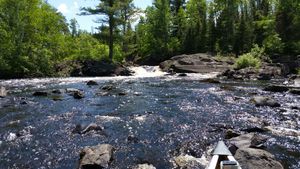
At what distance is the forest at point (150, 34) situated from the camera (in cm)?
4025

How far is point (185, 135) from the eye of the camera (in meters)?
13.9

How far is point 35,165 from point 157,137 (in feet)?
16.1

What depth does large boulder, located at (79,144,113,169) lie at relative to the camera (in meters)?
10.4

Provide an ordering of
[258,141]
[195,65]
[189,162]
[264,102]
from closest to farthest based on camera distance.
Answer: [189,162] < [258,141] < [264,102] < [195,65]

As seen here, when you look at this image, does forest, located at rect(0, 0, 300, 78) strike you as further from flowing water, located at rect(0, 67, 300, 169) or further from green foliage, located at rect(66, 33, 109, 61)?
flowing water, located at rect(0, 67, 300, 169)

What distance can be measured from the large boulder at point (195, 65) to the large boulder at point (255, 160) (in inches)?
1341

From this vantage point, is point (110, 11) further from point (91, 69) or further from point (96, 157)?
point (96, 157)

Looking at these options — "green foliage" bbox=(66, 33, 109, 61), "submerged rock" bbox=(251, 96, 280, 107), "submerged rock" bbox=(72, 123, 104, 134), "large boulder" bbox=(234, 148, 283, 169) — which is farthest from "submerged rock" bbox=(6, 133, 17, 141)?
"green foliage" bbox=(66, 33, 109, 61)

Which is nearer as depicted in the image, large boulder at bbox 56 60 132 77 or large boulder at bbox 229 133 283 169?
large boulder at bbox 229 133 283 169

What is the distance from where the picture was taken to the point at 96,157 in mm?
10758

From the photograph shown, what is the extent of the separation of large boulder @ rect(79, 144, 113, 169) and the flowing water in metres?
0.27

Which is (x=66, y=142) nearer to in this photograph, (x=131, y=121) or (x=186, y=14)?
(x=131, y=121)

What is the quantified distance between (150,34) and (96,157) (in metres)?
59.7

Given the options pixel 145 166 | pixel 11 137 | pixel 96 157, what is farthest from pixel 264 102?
pixel 11 137
